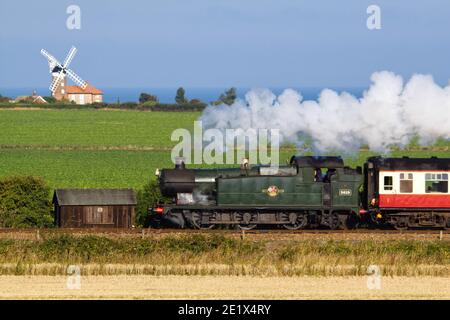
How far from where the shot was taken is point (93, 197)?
150 ft

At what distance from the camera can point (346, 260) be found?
3697cm

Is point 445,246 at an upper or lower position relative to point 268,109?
lower

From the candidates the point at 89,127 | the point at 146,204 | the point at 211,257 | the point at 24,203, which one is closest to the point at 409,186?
the point at 211,257

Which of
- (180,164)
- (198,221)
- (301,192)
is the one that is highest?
(180,164)

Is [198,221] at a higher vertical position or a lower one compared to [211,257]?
higher

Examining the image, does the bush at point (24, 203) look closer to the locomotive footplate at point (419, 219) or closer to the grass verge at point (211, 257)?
the grass verge at point (211, 257)

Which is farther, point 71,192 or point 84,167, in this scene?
point 84,167

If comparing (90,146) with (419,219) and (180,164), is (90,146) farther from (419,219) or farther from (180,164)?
(419,219)

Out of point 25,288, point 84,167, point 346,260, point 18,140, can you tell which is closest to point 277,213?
point 346,260

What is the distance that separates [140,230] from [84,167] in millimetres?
38652

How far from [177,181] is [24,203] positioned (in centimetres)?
758

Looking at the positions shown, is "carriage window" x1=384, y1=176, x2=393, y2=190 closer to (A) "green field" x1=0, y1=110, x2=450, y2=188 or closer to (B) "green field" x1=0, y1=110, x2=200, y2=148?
(A) "green field" x1=0, y1=110, x2=450, y2=188

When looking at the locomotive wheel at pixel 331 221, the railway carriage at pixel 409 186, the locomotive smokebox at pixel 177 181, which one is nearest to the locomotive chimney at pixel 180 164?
the locomotive smokebox at pixel 177 181
